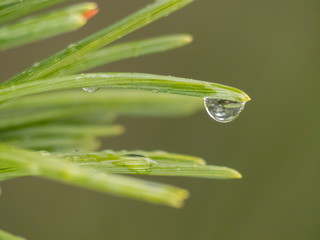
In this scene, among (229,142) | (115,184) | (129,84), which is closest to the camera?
(115,184)

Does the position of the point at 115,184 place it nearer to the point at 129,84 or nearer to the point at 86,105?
the point at 129,84

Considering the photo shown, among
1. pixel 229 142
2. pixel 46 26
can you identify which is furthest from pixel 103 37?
pixel 229 142

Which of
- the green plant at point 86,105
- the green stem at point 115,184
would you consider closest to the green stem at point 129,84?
the green plant at point 86,105

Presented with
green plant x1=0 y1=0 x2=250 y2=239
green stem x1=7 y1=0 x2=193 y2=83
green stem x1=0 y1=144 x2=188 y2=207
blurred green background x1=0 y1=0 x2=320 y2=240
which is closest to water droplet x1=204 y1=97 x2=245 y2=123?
green plant x1=0 y1=0 x2=250 y2=239

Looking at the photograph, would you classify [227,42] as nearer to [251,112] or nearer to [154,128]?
[251,112]

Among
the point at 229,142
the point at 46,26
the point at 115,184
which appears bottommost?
the point at 115,184

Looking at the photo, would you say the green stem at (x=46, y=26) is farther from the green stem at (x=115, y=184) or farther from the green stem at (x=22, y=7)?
the green stem at (x=115, y=184)

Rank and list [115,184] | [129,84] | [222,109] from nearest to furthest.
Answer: [115,184], [129,84], [222,109]
